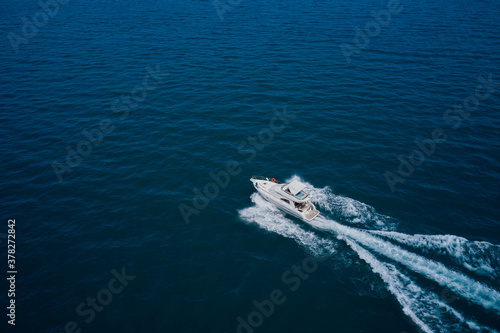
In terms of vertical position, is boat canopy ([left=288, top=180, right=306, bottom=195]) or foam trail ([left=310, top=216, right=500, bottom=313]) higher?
boat canopy ([left=288, top=180, right=306, bottom=195])

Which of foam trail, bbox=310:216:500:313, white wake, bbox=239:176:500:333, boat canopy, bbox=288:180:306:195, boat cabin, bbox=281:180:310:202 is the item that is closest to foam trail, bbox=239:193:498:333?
white wake, bbox=239:176:500:333

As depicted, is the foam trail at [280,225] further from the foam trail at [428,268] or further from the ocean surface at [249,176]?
the foam trail at [428,268]

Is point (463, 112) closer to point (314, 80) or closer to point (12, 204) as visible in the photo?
point (314, 80)

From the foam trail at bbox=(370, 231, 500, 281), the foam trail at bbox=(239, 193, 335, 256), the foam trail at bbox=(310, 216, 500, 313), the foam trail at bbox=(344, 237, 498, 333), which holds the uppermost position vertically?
the foam trail at bbox=(370, 231, 500, 281)

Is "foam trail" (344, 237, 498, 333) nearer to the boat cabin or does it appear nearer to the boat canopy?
the boat cabin

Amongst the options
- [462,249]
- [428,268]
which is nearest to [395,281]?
[428,268]

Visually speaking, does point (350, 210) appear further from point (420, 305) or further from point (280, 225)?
point (420, 305)

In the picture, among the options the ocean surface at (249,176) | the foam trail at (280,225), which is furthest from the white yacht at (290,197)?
the ocean surface at (249,176)
